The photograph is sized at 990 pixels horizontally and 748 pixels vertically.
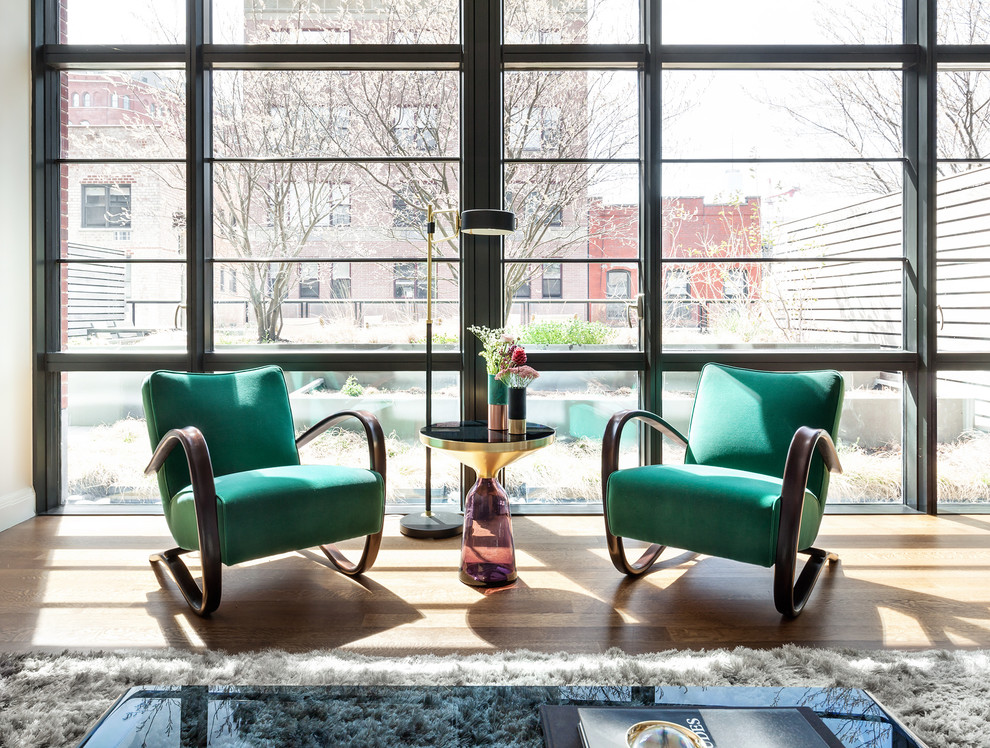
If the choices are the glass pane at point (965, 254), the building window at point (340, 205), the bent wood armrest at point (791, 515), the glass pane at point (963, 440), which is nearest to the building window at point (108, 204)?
the building window at point (340, 205)

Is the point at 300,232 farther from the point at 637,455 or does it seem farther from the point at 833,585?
the point at 833,585

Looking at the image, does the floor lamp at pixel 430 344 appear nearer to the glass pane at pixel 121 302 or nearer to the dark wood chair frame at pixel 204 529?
the dark wood chair frame at pixel 204 529

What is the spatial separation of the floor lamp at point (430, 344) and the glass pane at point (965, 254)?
2574mm

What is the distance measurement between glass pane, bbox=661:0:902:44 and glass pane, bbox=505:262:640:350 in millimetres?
1420

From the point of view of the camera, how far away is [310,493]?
242cm

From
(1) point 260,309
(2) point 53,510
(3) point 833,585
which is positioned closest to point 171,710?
(3) point 833,585

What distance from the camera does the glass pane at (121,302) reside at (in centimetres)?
371

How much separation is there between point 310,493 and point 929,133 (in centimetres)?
381

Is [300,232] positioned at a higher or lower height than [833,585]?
higher

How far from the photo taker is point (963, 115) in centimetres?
372

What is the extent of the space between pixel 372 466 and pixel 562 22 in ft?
8.88

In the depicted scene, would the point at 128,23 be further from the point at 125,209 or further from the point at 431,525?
the point at 431,525

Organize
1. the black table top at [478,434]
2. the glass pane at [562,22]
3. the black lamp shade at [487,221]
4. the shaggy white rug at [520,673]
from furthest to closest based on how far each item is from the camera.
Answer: the glass pane at [562,22] → the black lamp shade at [487,221] → the black table top at [478,434] → the shaggy white rug at [520,673]

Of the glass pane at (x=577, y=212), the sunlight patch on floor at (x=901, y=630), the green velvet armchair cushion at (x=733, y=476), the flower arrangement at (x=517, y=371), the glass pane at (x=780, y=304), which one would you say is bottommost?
the sunlight patch on floor at (x=901, y=630)
